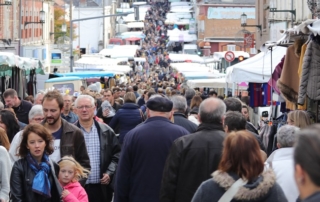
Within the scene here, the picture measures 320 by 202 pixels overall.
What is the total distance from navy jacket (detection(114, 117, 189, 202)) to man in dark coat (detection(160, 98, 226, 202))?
726mm

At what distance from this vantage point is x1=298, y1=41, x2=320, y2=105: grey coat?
33.1 ft

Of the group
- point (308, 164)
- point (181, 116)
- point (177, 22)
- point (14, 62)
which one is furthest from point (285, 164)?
point (177, 22)

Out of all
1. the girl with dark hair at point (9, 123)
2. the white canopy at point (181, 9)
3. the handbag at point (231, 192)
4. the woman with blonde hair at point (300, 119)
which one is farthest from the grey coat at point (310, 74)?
the white canopy at point (181, 9)

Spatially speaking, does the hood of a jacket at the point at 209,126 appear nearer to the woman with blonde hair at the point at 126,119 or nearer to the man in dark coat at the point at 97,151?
the man in dark coat at the point at 97,151

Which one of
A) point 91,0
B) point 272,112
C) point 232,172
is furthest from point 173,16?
point 232,172

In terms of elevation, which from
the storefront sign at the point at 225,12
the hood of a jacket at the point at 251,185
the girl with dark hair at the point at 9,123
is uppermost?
the storefront sign at the point at 225,12

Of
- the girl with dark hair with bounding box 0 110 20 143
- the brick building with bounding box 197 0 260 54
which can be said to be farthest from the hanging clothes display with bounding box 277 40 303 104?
the brick building with bounding box 197 0 260 54

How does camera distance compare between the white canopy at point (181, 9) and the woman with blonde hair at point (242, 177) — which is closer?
the woman with blonde hair at point (242, 177)

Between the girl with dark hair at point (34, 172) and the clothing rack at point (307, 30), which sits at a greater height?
the clothing rack at point (307, 30)

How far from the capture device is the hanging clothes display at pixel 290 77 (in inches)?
469

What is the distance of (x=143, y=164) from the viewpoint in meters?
7.89

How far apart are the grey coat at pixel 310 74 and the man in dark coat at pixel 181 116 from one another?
1365 millimetres

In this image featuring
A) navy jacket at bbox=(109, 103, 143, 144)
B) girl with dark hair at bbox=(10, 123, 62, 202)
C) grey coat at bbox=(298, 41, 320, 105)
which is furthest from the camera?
navy jacket at bbox=(109, 103, 143, 144)

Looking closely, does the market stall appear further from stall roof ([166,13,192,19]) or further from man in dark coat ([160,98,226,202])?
stall roof ([166,13,192,19])
